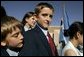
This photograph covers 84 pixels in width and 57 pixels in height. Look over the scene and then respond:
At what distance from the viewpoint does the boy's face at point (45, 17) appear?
3.33 metres

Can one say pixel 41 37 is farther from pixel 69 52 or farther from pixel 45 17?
pixel 69 52

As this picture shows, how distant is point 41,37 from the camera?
331 centimetres

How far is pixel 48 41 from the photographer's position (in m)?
3.34

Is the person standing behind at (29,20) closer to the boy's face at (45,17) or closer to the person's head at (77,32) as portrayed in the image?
the boy's face at (45,17)

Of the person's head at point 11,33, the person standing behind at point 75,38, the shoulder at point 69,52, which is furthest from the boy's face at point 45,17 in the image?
the person's head at point 11,33

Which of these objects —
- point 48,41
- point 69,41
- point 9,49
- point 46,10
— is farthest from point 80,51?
point 9,49

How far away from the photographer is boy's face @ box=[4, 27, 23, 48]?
2553mm

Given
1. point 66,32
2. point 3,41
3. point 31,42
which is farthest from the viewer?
point 66,32

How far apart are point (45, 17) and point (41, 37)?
245mm

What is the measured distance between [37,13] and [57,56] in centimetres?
A: 60

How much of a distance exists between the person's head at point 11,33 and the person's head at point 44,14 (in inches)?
30.5

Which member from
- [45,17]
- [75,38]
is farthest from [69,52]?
[45,17]

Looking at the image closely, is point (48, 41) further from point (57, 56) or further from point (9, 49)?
point (9, 49)

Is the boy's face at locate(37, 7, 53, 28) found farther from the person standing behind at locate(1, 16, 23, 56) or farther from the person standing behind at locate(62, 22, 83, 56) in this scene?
the person standing behind at locate(1, 16, 23, 56)
